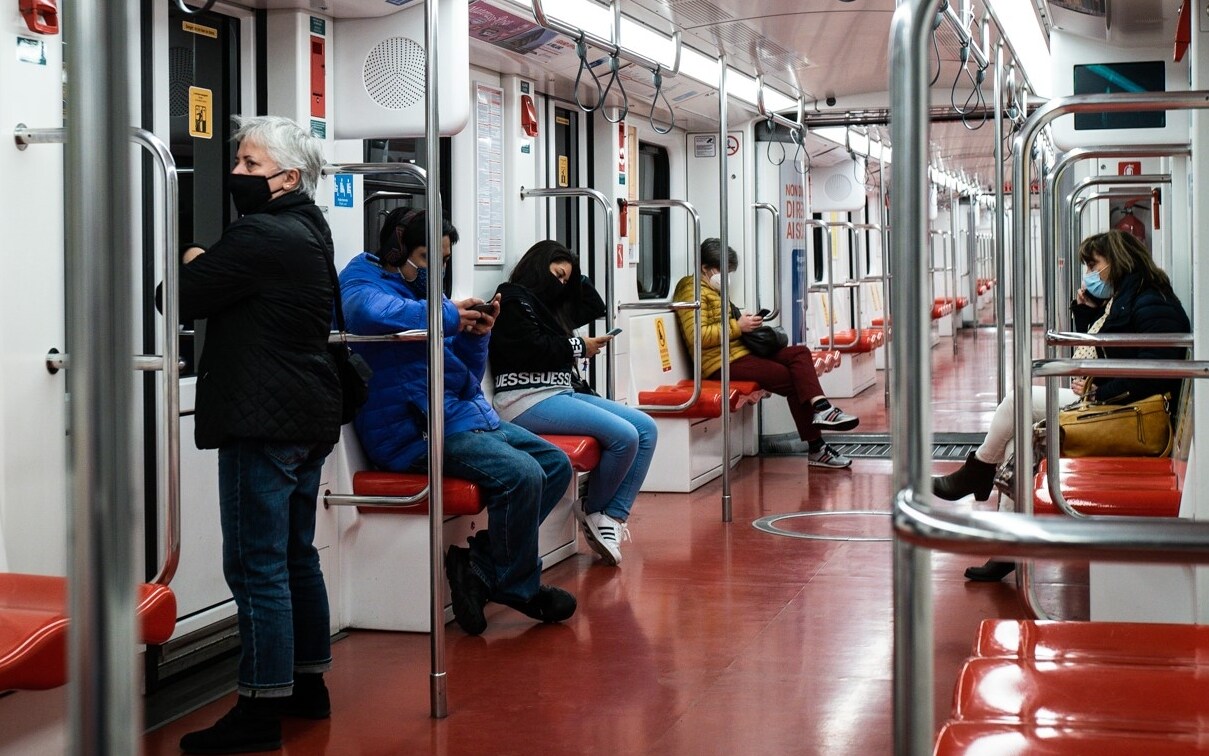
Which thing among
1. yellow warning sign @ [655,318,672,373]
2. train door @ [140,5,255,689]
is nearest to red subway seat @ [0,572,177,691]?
train door @ [140,5,255,689]

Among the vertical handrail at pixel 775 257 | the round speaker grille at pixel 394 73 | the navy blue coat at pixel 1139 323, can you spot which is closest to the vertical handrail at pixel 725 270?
the vertical handrail at pixel 775 257

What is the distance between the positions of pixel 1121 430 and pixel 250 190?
301 centimetres

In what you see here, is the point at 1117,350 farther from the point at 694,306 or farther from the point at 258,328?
the point at 258,328

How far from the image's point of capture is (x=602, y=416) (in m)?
5.89

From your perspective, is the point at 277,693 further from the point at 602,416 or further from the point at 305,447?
the point at 602,416

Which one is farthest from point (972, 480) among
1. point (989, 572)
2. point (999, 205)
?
point (999, 205)

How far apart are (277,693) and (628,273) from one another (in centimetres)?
471

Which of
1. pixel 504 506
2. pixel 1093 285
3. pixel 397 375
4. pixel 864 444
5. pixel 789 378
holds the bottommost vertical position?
pixel 864 444

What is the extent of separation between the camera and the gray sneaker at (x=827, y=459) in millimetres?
8641

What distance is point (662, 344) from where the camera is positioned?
27.5 feet

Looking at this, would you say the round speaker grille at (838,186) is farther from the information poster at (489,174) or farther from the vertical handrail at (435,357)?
the vertical handrail at (435,357)

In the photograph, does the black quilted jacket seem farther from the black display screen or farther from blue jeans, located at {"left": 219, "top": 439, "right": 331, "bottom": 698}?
the black display screen

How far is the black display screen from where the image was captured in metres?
6.29

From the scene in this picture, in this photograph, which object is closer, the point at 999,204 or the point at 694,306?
the point at 999,204
